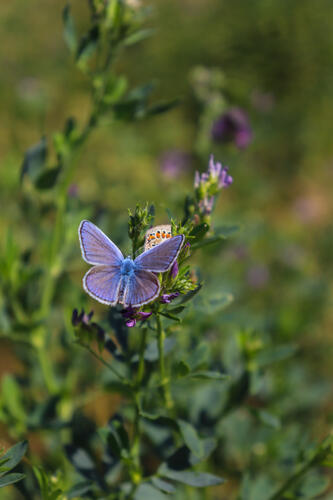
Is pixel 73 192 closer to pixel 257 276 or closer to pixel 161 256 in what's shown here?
pixel 161 256

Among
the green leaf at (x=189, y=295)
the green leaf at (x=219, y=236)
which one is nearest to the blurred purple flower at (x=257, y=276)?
the green leaf at (x=219, y=236)

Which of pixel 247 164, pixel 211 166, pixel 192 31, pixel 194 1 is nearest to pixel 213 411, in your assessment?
pixel 211 166

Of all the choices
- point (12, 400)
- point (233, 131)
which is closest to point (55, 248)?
point (12, 400)

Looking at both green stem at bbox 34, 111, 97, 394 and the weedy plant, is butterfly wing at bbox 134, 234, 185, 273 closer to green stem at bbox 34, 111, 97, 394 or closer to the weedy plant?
the weedy plant

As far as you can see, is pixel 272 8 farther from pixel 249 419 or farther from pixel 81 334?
pixel 81 334

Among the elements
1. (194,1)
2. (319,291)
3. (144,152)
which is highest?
(194,1)
